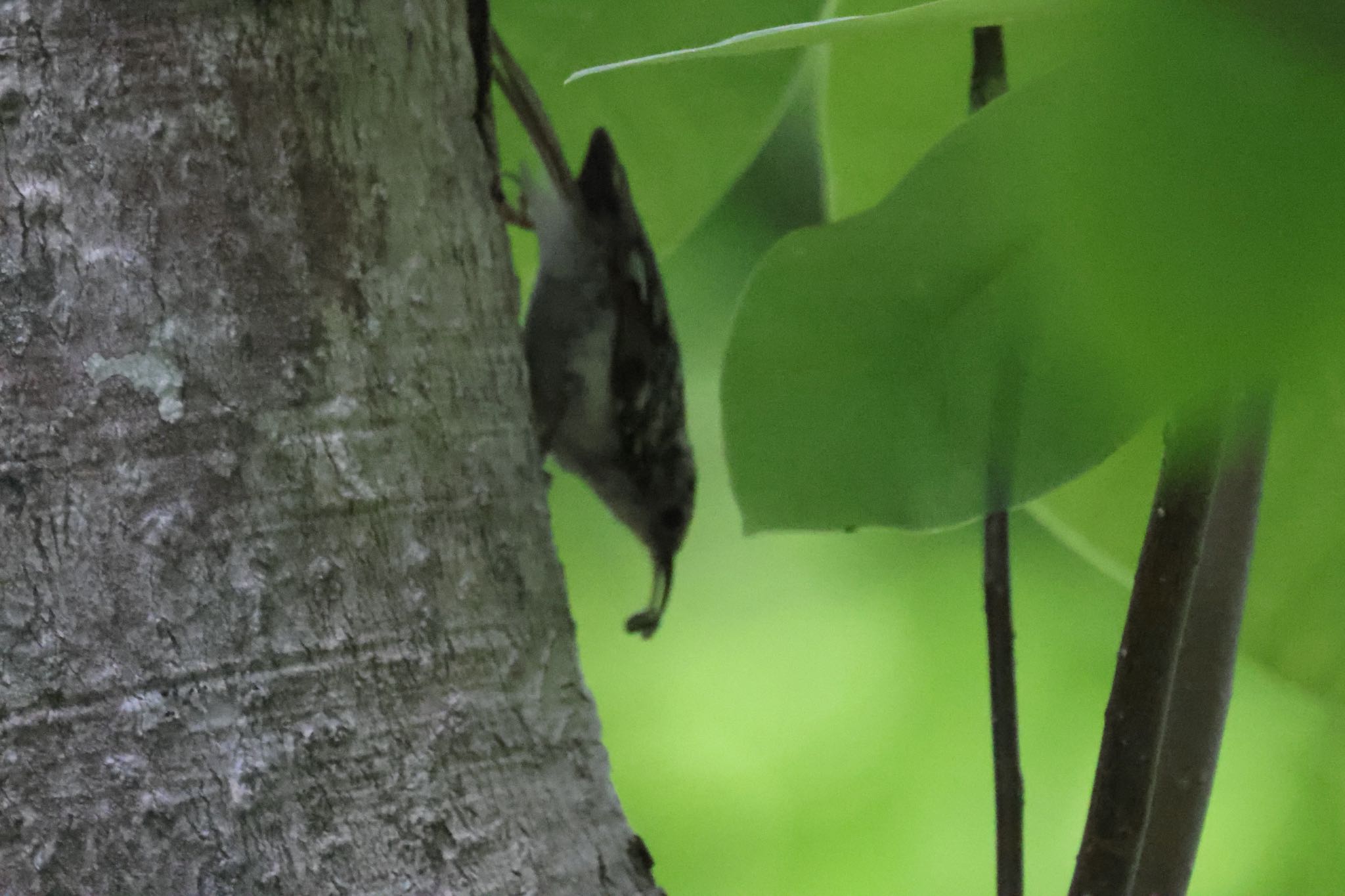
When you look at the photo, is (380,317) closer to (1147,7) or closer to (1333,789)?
(1147,7)

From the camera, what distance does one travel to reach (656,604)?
595 mm

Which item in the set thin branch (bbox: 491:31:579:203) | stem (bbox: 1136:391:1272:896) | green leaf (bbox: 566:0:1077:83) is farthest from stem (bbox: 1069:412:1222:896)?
thin branch (bbox: 491:31:579:203)

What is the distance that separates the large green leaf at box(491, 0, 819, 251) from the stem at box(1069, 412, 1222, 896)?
0.21m

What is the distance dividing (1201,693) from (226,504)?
0.26 meters

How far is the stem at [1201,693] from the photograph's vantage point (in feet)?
0.90

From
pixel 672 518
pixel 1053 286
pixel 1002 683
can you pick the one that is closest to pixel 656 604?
pixel 672 518

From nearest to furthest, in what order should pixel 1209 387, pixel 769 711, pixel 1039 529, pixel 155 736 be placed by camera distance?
pixel 1209 387
pixel 155 736
pixel 1039 529
pixel 769 711

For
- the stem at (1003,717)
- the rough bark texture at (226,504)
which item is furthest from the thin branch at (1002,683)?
the rough bark texture at (226,504)

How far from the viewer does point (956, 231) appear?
0.26 metres

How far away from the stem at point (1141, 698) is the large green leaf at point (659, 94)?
0.68 feet

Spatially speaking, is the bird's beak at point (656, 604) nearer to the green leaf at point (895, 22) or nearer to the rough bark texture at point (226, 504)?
the rough bark texture at point (226, 504)

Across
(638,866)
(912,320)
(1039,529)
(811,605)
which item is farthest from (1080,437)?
(811,605)

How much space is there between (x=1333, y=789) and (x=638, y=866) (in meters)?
0.25

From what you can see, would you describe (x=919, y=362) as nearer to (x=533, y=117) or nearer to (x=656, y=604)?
(x=533, y=117)
